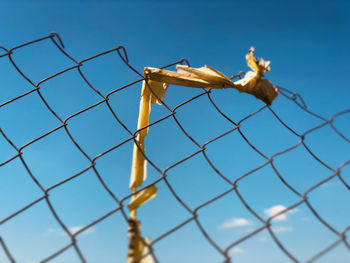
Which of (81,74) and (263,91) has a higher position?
(81,74)

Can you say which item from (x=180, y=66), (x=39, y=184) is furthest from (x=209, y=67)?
(x=39, y=184)

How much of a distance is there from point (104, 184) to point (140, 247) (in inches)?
11.5

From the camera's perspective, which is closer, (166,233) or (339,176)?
(166,233)

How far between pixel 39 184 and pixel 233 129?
90 centimetres

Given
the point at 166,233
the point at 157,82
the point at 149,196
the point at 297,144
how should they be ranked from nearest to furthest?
the point at 166,233
the point at 149,196
the point at 297,144
the point at 157,82

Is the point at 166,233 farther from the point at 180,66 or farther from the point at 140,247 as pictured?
the point at 180,66

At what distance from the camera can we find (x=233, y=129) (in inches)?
64.5

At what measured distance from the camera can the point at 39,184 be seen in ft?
4.62

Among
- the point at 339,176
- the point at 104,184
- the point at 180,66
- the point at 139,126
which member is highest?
the point at 180,66

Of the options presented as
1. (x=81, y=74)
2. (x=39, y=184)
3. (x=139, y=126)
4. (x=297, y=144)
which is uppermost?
(x=81, y=74)

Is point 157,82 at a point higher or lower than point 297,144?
higher

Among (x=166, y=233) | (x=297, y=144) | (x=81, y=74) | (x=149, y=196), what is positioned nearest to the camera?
(x=166, y=233)

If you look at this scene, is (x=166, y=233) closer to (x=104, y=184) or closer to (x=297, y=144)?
(x=104, y=184)

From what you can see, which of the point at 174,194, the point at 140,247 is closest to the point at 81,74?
the point at 174,194
